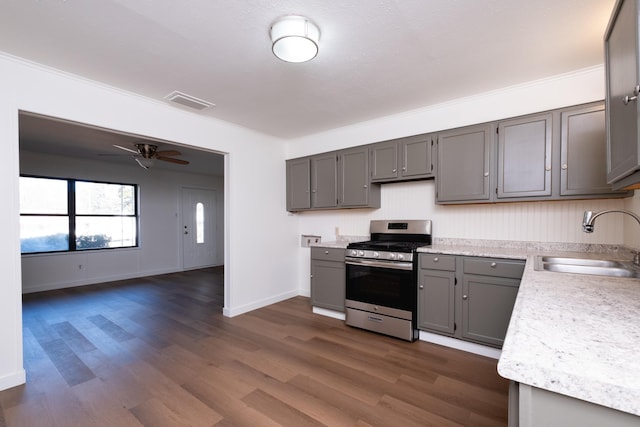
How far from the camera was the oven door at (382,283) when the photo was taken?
2.92 meters

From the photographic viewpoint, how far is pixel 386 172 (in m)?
3.43

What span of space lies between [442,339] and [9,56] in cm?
429

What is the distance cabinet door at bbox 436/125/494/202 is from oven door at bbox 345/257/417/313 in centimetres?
87

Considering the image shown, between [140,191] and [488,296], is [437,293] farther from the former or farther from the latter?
[140,191]

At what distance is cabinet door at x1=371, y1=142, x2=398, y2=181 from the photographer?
336cm

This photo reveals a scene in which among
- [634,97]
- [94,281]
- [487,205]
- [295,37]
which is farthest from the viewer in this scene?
[94,281]

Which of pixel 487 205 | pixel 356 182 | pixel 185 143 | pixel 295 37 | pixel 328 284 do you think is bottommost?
pixel 328 284

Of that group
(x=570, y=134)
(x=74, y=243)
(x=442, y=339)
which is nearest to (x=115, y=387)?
(x=442, y=339)

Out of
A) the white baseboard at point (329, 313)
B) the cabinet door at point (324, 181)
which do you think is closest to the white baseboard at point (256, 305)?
the white baseboard at point (329, 313)

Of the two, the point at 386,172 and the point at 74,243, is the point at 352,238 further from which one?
the point at 74,243

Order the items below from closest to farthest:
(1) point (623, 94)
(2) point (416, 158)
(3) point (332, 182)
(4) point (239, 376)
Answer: (1) point (623, 94) → (4) point (239, 376) → (2) point (416, 158) → (3) point (332, 182)

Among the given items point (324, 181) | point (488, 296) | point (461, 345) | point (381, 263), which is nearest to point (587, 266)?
point (488, 296)

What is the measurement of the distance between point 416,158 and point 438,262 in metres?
1.14

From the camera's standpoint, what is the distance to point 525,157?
2596 mm
